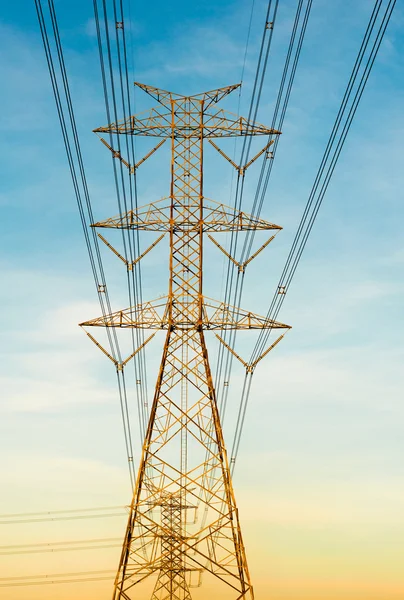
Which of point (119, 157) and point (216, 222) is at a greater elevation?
point (119, 157)

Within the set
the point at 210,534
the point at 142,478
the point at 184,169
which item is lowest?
the point at 210,534

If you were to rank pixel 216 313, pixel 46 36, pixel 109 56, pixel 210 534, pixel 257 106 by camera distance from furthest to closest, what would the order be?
pixel 216 313, pixel 210 534, pixel 257 106, pixel 109 56, pixel 46 36

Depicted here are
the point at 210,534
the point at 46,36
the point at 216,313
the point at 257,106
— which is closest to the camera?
the point at 46,36

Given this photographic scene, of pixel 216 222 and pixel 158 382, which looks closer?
pixel 158 382

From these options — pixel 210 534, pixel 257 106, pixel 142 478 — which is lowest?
pixel 210 534

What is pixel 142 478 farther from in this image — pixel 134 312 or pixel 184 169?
pixel 184 169

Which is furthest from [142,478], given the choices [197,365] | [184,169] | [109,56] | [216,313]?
[109,56]

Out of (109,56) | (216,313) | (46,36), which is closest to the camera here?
(46,36)

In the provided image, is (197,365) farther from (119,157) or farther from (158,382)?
(119,157)

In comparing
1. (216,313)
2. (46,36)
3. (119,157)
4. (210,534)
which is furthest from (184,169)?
(46,36)
